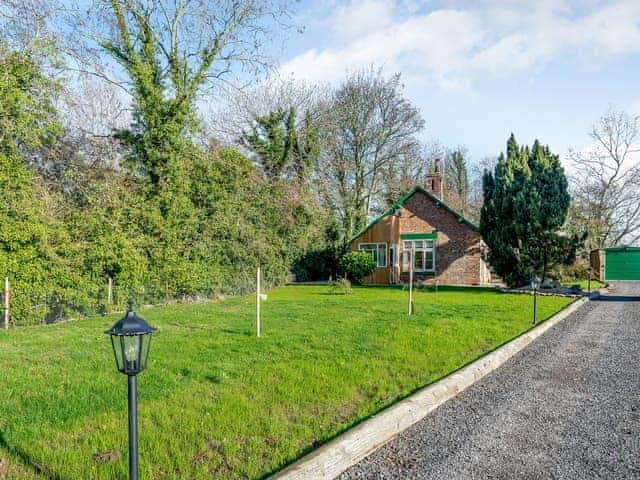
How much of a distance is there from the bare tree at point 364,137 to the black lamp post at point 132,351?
78.4ft

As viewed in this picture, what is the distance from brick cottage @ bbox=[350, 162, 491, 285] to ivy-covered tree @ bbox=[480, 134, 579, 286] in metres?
3.83

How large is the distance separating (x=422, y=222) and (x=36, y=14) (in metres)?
18.9

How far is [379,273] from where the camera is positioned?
25016 millimetres

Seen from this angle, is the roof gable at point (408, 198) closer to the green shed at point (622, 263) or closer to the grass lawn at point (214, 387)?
the green shed at point (622, 263)

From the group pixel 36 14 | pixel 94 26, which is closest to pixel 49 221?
pixel 36 14

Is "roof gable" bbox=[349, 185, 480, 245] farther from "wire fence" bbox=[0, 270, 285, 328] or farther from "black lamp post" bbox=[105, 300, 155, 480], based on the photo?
"black lamp post" bbox=[105, 300, 155, 480]

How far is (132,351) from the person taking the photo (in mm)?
2615

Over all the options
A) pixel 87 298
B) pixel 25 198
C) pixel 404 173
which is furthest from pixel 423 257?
pixel 25 198

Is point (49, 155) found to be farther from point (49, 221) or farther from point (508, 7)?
point (508, 7)

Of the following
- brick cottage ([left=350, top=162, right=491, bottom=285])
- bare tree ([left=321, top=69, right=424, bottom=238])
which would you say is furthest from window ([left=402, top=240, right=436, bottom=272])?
bare tree ([left=321, top=69, right=424, bottom=238])

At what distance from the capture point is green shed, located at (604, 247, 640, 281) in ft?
89.1

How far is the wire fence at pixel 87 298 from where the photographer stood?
9633 mm

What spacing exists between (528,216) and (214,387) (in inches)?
669

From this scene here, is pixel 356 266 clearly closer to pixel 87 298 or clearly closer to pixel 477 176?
pixel 87 298
